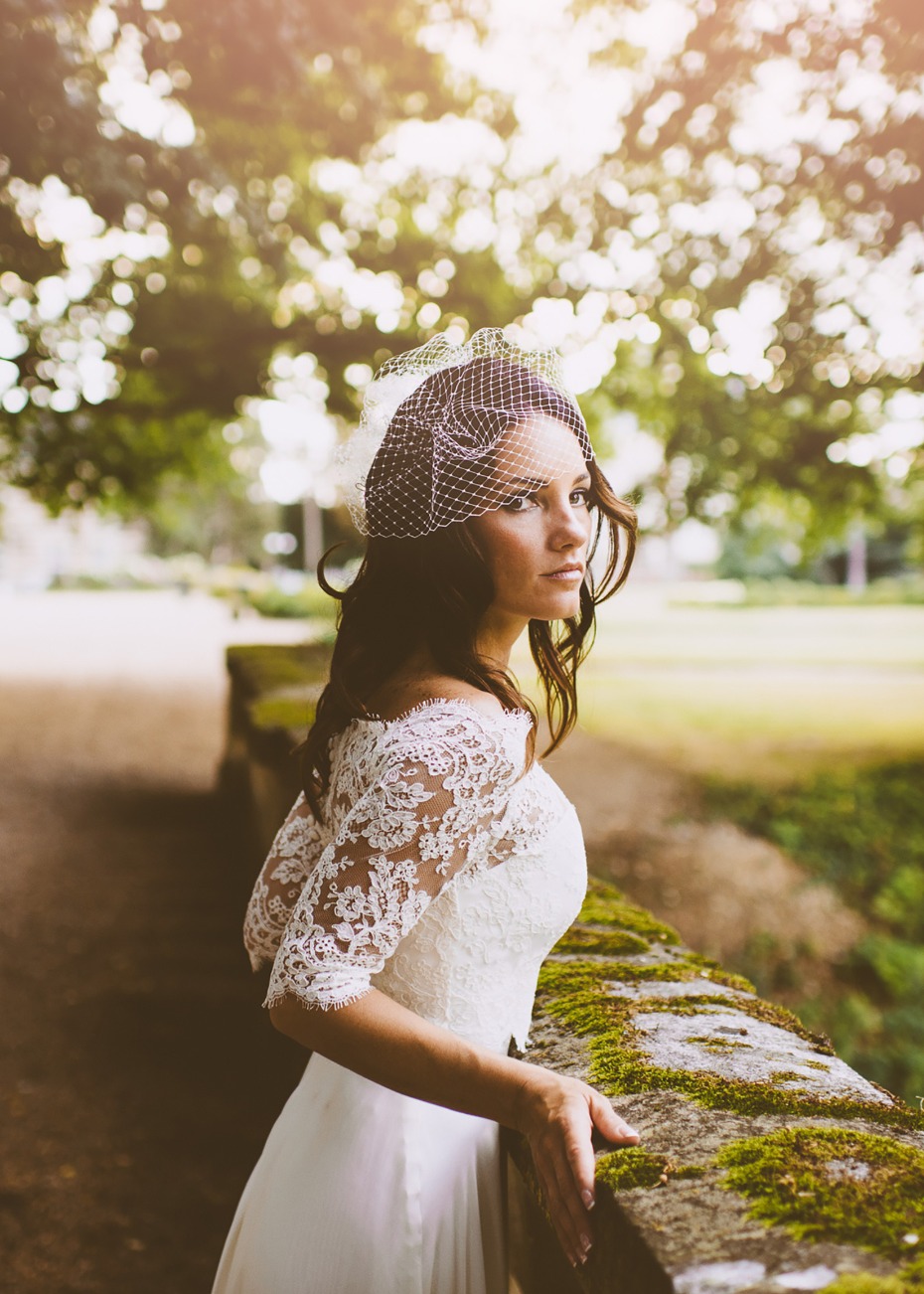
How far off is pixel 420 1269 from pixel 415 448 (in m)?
1.38

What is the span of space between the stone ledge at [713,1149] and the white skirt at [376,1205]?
9 cm

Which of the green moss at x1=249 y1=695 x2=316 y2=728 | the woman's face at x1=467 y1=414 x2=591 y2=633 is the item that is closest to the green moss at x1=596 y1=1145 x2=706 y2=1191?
the woman's face at x1=467 y1=414 x2=591 y2=633

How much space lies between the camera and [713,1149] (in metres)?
1.41

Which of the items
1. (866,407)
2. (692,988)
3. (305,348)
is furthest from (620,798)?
(692,988)

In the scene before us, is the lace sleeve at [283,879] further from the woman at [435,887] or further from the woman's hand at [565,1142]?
the woman's hand at [565,1142]

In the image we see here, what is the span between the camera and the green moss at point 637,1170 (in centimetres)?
132

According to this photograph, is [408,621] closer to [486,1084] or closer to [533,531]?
[533,531]

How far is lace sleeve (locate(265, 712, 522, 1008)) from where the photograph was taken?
56.7 inches

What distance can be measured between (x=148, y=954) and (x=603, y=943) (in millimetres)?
4180

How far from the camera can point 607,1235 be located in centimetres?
129

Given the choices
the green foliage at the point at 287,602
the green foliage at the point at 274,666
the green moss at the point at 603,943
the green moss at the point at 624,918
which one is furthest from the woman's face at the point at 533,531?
the green foliage at the point at 287,602

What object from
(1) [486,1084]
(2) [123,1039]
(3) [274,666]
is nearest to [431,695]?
(1) [486,1084]

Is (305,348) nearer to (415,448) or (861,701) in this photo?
(415,448)

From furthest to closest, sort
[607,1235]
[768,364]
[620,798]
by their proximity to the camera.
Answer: [620,798] → [768,364] → [607,1235]
